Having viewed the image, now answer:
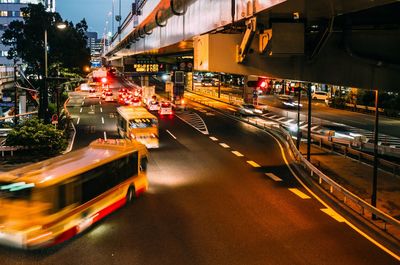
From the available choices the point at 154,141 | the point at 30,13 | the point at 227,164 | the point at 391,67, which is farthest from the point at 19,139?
the point at 30,13

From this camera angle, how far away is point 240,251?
11945 millimetres

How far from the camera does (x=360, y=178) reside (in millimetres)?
21344

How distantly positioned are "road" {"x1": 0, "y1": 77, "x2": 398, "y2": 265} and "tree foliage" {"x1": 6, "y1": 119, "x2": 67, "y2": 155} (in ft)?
20.0

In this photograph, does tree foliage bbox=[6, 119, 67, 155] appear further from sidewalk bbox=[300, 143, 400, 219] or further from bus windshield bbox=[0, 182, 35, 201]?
bus windshield bbox=[0, 182, 35, 201]

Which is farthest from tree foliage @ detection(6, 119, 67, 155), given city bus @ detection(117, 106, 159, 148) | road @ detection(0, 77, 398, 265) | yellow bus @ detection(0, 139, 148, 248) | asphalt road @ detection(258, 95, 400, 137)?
asphalt road @ detection(258, 95, 400, 137)

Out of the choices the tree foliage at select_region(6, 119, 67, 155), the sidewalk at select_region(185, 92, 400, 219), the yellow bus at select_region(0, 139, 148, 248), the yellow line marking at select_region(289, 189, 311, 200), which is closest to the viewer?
the yellow bus at select_region(0, 139, 148, 248)

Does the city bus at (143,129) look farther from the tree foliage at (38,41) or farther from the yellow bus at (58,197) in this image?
the tree foliage at (38,41)

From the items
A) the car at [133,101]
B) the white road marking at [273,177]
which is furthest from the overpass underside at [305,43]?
the car at [133,101]

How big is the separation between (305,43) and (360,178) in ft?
34.2

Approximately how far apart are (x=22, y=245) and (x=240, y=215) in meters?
6.85

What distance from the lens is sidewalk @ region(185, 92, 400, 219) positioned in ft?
55.3

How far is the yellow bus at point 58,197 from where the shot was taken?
460 inches

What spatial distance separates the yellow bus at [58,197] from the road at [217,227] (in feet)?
1.45

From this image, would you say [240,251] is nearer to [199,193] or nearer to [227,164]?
[199,193]
